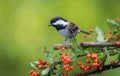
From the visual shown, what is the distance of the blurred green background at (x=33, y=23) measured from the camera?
1024 centimetres

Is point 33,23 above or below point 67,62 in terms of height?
below

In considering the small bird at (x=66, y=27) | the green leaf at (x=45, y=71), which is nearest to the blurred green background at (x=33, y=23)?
the small bird at (x=66, y=27)

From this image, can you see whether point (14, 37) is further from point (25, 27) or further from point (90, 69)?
point (90, 69)

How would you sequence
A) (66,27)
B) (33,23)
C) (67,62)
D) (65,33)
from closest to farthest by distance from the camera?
(67,62) < (65,33) < (66,27) < (33,23)

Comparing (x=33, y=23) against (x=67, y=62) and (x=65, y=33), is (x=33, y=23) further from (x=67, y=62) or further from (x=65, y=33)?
(x=67, y=62)

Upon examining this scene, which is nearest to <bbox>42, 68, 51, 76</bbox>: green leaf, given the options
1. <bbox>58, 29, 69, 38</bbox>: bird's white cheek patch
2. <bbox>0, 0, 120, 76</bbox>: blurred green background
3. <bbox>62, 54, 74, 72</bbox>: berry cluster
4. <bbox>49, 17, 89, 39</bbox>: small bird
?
<bbox>62, 54, 74, 72</bbox>: berry cluster

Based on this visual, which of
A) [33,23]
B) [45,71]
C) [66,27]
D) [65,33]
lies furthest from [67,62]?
[33,23]

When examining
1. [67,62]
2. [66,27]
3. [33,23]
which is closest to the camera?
[67,62]

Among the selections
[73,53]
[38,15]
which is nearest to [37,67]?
[73,53]

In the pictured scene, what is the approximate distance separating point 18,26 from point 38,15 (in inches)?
19.2

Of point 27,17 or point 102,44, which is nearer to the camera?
point 102,44

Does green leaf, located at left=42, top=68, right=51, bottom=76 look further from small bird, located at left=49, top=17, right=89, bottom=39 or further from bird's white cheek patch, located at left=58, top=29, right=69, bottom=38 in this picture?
bird's white cheek patch, located at left=58, top=29, right=69, bottom=38

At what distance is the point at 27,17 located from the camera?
10.5 meters

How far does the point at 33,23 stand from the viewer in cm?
1039
